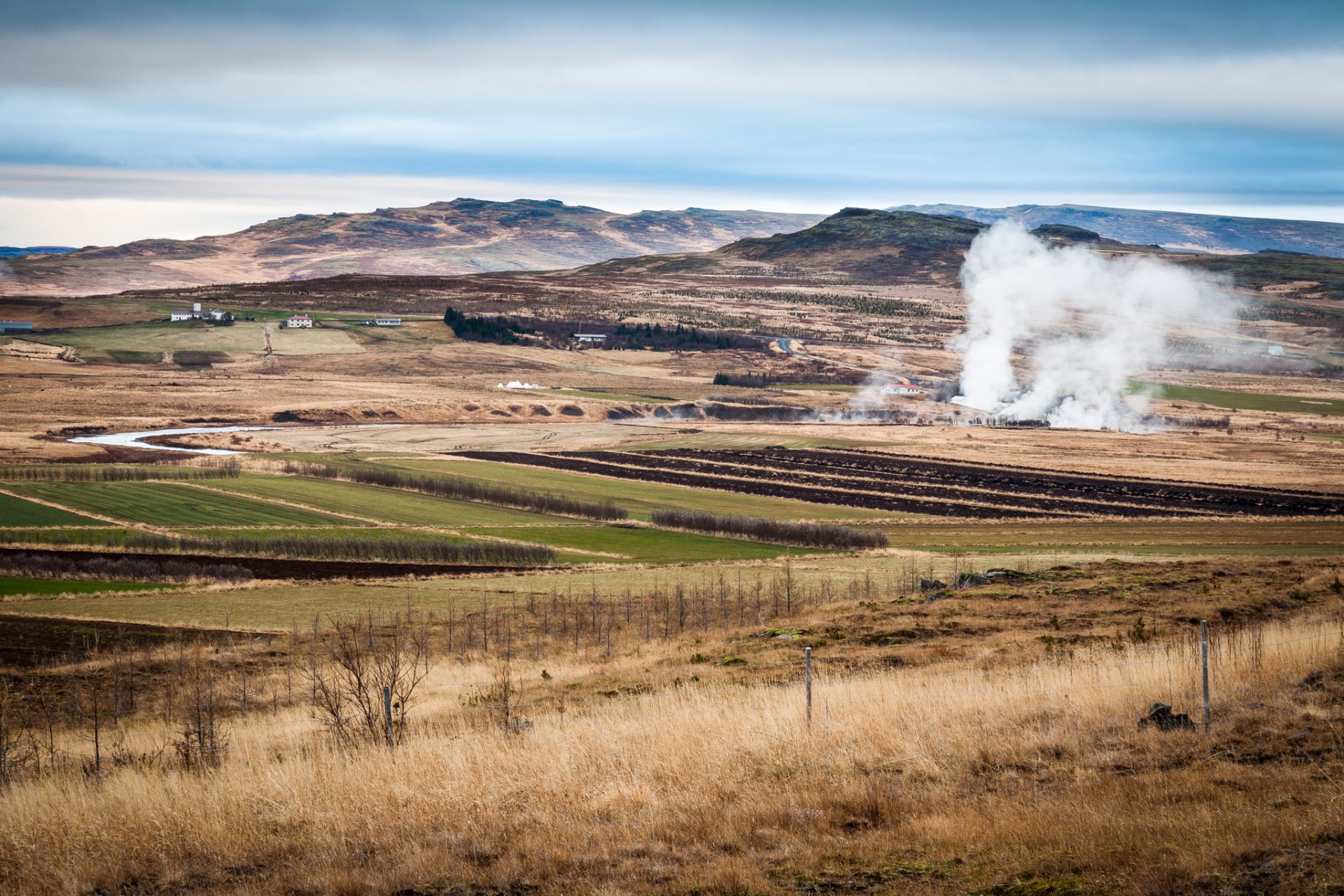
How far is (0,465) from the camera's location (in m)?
84.4

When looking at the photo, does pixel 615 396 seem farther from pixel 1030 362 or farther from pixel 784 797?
pixel 784 797

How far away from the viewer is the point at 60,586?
49781mm

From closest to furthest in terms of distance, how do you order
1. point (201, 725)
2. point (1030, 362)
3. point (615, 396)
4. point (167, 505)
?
point (201, 725) < point (167, 505) < point (615, 396) < point (1030, 362)

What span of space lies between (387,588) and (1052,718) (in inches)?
1626

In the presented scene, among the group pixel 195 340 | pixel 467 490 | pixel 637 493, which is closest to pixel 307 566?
pixel 467 490

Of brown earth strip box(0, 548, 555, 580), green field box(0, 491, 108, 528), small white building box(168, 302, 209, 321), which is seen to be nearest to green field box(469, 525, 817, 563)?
brown earth strip box(0, 548, 555, 580)

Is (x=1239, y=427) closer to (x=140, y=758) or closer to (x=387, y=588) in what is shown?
(x=387, y=588)

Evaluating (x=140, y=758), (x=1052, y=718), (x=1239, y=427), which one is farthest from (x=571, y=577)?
(x=1239, y=427)

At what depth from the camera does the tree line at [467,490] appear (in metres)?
74.3

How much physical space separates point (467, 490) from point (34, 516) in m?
27.4

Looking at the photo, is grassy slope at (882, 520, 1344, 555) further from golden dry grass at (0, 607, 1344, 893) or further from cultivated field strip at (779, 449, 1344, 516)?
golden dry grass at (0, 607, 1344, 893)

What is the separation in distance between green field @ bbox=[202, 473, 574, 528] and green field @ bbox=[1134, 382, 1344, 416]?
10895cm

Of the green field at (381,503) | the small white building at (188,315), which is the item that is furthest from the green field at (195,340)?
the green field at (381,503)

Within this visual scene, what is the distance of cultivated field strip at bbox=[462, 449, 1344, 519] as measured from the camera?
75.7 m
